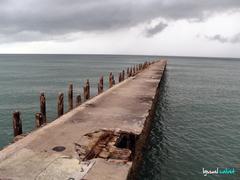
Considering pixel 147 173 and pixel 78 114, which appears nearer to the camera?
pixel 147 173

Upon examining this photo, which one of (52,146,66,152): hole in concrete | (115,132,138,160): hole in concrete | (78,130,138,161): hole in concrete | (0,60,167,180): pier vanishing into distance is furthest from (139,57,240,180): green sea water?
(52,146,66,152): hole in concrete

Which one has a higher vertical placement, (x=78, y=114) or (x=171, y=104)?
(x=78, y=114)

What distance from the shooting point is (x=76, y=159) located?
798 centimetres

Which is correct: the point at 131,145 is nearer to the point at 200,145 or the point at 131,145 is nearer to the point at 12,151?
the point at 12,151

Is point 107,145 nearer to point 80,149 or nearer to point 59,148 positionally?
point 80,149

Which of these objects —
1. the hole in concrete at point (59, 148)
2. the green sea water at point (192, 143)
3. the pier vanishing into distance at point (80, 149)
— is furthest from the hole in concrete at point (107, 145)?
the green sea water at point (192, 143)

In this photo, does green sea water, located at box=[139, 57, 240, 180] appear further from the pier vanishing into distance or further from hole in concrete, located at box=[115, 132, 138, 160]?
hole in concrete, located at box=[115, 132, 138, 160]

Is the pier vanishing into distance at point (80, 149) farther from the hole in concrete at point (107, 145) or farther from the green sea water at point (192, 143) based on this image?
the green sea water at point (192, 143)

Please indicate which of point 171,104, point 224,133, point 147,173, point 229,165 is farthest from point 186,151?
point 171,104

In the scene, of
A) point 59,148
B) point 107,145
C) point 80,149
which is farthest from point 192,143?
point 59,148

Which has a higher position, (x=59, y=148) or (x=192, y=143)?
(x=59, y=148)

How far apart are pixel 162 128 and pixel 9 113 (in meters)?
13.1

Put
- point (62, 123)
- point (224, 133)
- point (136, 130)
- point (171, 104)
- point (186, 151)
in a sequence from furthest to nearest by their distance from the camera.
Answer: point (171, 104), point (224, 133), point (186, 151), point (62, 123), point (136, 130)

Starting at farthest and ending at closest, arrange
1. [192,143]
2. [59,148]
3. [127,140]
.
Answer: [192,143] < [127,140] < [59,148]
